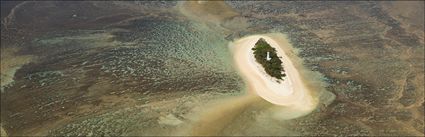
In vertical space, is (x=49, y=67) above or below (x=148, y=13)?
below

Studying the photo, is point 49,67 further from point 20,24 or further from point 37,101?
point 20,24

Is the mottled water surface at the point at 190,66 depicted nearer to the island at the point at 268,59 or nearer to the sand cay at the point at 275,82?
the sand cay at the point at 275,82

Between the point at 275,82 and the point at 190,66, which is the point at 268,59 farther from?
the point at 190,66

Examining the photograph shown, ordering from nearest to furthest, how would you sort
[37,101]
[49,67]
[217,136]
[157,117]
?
[217,136] < [157,117] < [37,101] < [49,67]

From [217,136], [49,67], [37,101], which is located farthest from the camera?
[49,67]

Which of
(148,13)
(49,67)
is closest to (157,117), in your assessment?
(49,67)

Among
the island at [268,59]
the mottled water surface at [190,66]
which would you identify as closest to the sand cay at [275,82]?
the island at [268,59]
